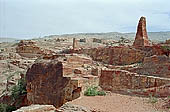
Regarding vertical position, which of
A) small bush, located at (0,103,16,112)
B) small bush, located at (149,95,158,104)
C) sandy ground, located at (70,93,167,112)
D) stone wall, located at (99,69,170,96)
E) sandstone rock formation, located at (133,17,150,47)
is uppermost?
sandstone rock formation, located at (133,17,150,47)

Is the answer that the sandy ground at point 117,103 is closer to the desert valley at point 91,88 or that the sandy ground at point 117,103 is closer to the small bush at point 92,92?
the desert valley at point 91,88

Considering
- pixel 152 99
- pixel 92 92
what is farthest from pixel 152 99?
pixel 92 92

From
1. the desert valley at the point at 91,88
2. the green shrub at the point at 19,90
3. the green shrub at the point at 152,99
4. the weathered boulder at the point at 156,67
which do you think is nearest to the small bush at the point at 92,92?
the desert valley at the point at 91,88

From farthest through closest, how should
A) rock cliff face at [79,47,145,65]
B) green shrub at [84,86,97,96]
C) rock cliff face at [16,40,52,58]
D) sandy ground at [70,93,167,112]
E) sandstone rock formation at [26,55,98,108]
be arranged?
rock cliff face at [16,40,52,58]
rock cliff face at [79,47,145,65]
sandstone rock formation at [26,55,98,108]
green shrub at [84,86,97,96]
sandy ground at [70,93,167,112]

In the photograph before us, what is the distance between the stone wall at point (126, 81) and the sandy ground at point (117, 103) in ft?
4.68

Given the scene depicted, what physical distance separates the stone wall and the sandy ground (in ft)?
4.68

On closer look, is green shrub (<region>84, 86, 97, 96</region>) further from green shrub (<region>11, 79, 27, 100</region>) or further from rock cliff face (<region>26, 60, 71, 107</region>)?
Result: green shrub (<region>11, 79, 27, 100</region>)

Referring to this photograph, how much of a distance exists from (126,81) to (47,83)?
184 inches

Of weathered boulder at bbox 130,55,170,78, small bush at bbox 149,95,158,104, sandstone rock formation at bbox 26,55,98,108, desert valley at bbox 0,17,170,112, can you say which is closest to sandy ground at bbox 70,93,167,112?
desert valley at bbox 0,17,170,112

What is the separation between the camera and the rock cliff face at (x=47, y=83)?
13.4 metres

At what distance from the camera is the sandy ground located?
32.0 ft

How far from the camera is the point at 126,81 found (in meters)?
13.7

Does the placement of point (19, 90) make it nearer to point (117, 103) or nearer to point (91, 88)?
point (91, 88)

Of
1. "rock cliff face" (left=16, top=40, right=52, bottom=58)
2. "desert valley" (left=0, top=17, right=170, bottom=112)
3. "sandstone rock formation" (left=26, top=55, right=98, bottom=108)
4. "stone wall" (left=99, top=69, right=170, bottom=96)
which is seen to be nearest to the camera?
"desert valley" (left=0, top=17, right=170, bottom=112)
